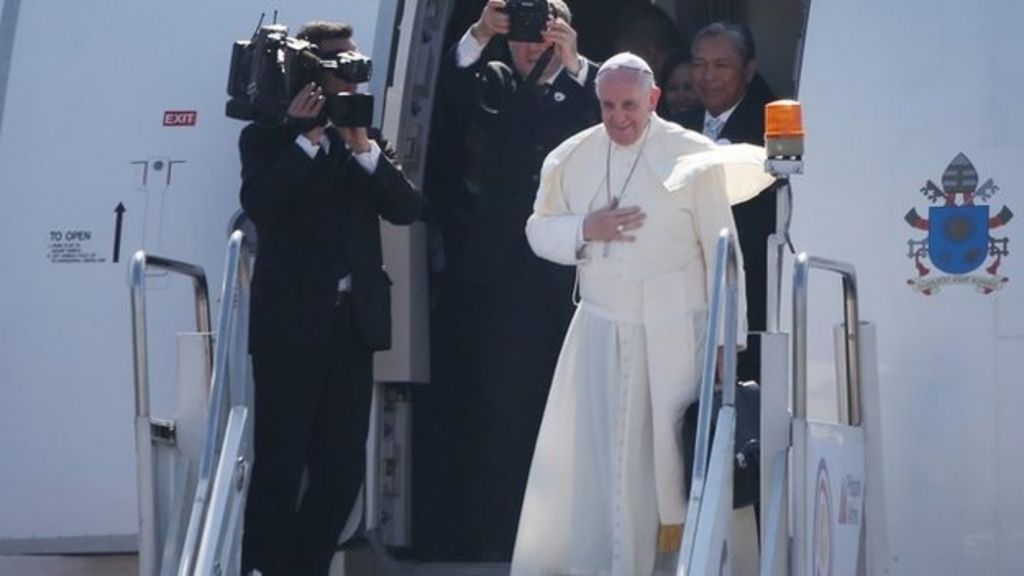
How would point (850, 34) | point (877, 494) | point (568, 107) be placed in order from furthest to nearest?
point (568, 107)
point (850, 34)
point (877, 494)

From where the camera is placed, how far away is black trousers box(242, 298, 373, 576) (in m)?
6.80

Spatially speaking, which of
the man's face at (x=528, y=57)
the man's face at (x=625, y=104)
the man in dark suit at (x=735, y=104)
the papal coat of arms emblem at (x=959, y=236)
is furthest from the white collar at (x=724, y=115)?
the man's face at (x=625, y=104)

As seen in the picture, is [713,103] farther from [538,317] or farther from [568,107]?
[538,317]

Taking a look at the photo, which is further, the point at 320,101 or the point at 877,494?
the point at 320,101

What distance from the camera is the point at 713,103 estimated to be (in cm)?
736

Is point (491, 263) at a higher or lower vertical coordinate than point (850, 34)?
lower

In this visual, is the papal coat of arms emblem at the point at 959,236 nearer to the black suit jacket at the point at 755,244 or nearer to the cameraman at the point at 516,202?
the black suit jacket at the point at 755,244

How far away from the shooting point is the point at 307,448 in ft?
22.7

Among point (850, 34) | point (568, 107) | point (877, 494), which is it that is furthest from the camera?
point (568, 107)

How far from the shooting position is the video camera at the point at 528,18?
7.02m

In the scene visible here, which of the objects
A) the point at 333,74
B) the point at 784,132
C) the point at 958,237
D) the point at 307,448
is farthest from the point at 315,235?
the point at 958,237

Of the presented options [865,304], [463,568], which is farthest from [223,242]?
[865,304]

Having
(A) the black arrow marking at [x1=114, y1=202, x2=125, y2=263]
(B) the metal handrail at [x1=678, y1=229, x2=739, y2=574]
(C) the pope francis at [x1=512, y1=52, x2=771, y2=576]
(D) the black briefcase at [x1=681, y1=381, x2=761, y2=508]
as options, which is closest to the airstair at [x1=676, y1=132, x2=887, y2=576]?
Answer: (B) the metal handrail at [x1=678, y1=229, x2=739, y2=574]

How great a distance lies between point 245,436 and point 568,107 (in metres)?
1.68
